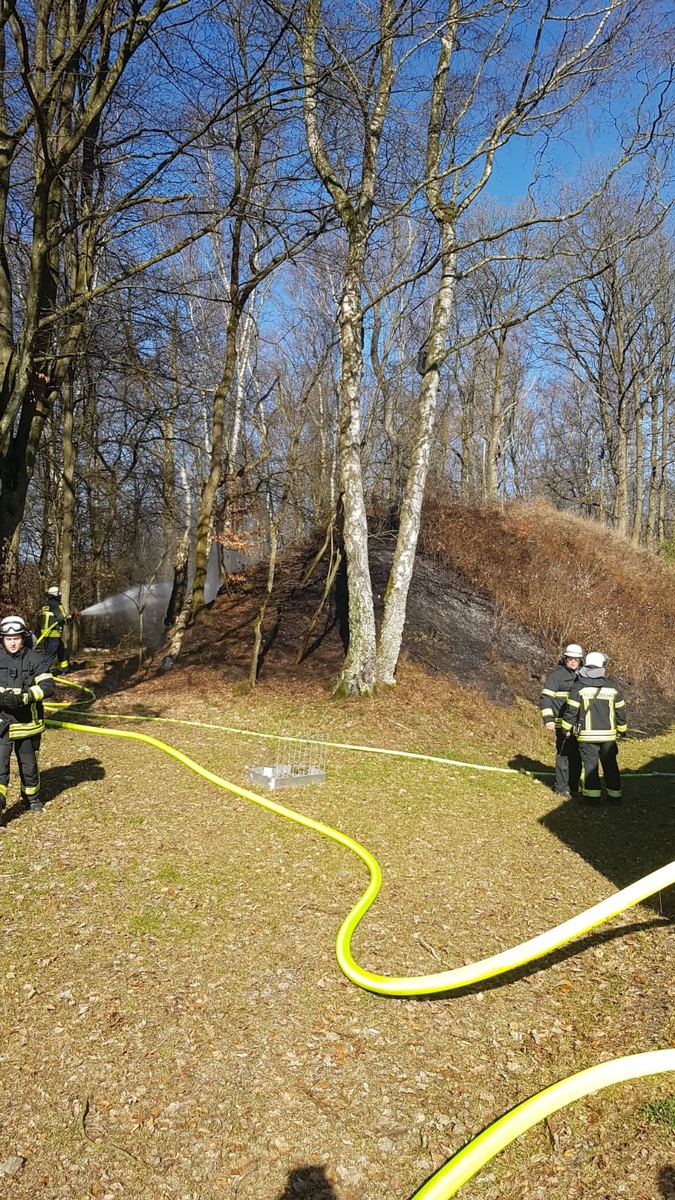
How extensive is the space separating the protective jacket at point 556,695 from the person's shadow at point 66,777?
17.3 feet

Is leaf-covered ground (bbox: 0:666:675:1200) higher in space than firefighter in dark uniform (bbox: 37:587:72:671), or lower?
lower

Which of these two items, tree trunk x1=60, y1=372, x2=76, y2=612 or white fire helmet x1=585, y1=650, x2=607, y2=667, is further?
tree trunk x1=60, y1=372, x2=76, y2=612

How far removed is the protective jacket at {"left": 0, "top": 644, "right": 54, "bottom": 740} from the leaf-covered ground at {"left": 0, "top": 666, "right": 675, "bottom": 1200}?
0.92 m

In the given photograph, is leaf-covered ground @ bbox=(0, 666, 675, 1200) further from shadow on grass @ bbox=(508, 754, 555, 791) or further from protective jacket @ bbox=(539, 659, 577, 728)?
shadow on grass @ bbox=(508, 754, 555, 791)

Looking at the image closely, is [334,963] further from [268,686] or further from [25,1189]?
[268,686]

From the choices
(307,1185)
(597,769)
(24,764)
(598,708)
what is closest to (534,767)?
(597,769)

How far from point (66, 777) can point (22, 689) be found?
1915mm

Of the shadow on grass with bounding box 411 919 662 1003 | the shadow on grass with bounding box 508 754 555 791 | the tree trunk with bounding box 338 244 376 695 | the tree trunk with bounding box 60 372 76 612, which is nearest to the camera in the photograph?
the shadow on grass with bounding box 411 919 662 1003

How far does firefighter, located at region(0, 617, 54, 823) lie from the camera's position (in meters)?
6.50

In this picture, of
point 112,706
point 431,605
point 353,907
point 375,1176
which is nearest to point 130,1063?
point 375,1176

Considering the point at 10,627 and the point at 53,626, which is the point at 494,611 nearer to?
→ the point at 53,626

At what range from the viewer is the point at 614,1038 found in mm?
3885

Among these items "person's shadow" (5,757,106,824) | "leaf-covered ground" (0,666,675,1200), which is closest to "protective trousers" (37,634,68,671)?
"person's shadow" (5,757,106,824)

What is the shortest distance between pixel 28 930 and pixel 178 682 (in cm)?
868
